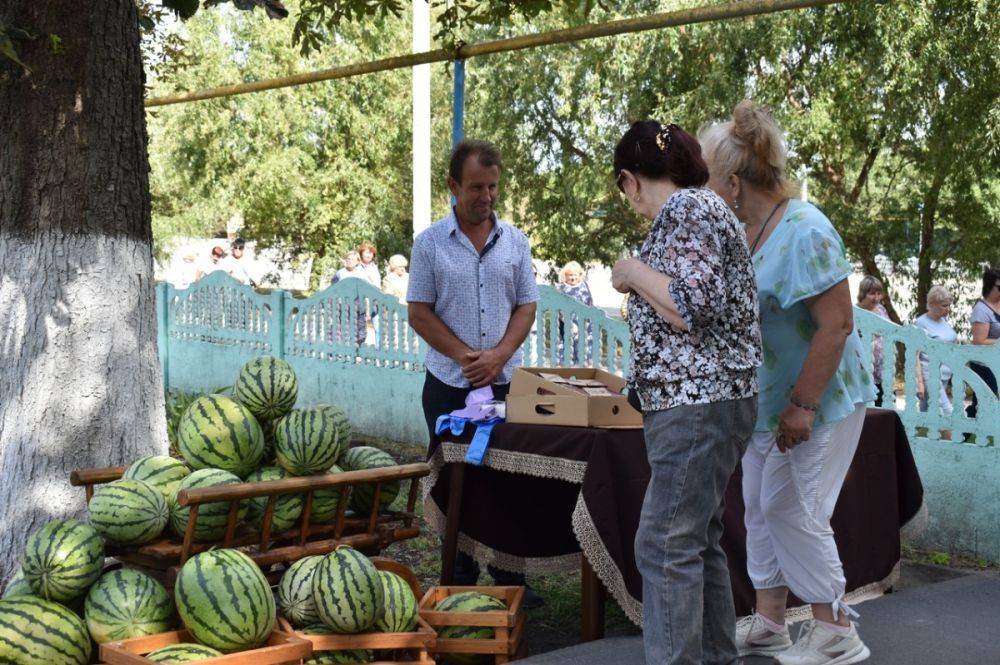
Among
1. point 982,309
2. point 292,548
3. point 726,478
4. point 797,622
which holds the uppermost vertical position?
point 982,309

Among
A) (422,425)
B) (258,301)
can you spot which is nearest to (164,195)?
(258,301)

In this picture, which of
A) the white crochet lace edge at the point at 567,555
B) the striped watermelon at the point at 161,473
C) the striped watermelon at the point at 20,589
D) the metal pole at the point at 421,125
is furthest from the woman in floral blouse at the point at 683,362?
the metal pole at the point at 421,125

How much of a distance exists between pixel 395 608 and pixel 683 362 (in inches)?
55.1

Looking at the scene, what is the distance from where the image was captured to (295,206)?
87.8ft

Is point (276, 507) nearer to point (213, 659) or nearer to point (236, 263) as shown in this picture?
point (213, 659)

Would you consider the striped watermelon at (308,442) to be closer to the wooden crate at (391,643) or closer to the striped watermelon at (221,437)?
the striped watermelon at (221,437)

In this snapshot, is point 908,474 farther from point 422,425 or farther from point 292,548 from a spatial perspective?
point 422,425

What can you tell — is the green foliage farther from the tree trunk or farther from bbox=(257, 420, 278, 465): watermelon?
bbox=(257, 420, 278, 465): watermelon

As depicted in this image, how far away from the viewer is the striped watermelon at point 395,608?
4.28 meters

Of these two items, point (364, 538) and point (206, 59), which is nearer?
point (364, 538)

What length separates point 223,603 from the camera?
3.94 meters

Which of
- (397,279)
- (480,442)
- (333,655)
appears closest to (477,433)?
(480,442)

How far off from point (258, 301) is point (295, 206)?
13.6 metres

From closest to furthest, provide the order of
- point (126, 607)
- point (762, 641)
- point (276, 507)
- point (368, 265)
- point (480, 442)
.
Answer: point (126, 607) → point (276, 507) → point (762, 641) → point (480, 442) → point (368, 265)
